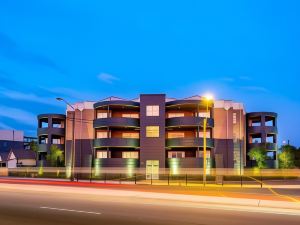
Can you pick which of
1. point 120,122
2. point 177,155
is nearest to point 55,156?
point 120,122

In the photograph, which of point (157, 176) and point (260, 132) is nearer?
point (157, 176)

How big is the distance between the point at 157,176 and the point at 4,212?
4650 centimetres

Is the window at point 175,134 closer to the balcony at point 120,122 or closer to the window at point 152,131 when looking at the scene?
the window at point 152,131

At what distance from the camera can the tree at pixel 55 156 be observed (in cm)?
7200

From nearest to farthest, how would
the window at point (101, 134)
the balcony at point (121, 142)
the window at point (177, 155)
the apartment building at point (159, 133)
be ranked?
1. the apartment building at point (159, 133)
2. the balcony at point (121, 142)
3. the window at point (177, 155)
4. the window at point (101, 134)

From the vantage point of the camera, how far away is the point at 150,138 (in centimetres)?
6306

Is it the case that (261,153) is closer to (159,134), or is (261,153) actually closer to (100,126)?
(159,134)

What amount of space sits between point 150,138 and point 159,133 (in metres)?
1.60

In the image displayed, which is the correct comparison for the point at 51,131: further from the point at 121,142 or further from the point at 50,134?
the point at 121,142

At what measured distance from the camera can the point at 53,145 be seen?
74.8 metres

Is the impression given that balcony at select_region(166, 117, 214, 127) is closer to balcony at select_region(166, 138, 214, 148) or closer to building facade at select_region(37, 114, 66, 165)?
balcony at select_region(166, 138, 214, 148)

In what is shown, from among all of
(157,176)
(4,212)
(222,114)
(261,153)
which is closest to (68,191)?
(4,212)

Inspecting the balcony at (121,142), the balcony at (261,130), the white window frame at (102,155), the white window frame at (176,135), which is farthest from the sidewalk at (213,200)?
the balcony at (261,130)

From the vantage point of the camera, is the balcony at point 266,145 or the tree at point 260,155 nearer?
the tree at point 260,155
